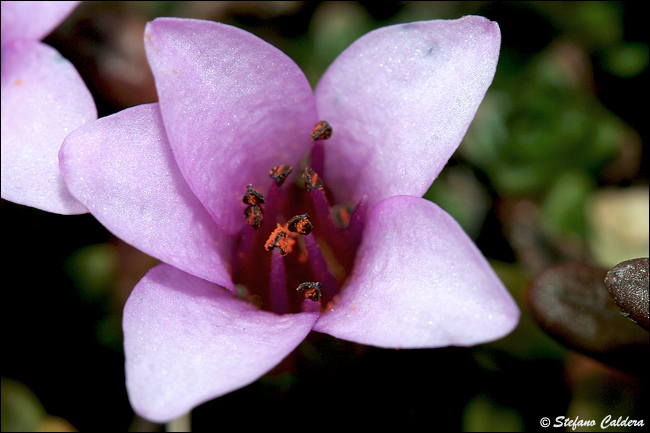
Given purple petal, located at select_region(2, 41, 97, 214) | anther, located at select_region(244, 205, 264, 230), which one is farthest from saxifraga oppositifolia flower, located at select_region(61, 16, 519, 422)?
purple petal, located at select_region(2, 41, 97, 214)

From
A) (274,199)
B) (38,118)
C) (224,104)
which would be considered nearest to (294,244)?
(274,199)

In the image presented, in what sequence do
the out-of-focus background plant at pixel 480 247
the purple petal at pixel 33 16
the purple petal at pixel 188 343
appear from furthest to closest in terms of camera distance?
the out-of-focus background plant at pixel 480 247 → the purple petal at pixel 33 16 → the purple petal at pixel 188 343

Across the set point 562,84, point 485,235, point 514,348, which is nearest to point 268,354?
point 514,348

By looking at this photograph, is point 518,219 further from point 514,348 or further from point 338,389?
point 338,389

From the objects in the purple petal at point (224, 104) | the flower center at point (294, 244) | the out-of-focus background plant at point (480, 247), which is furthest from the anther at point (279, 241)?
the out-of-focus background plant at point (480, 247)

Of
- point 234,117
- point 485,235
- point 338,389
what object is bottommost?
point 338,389

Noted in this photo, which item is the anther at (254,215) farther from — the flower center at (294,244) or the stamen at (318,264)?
the stamen at (318,264)
